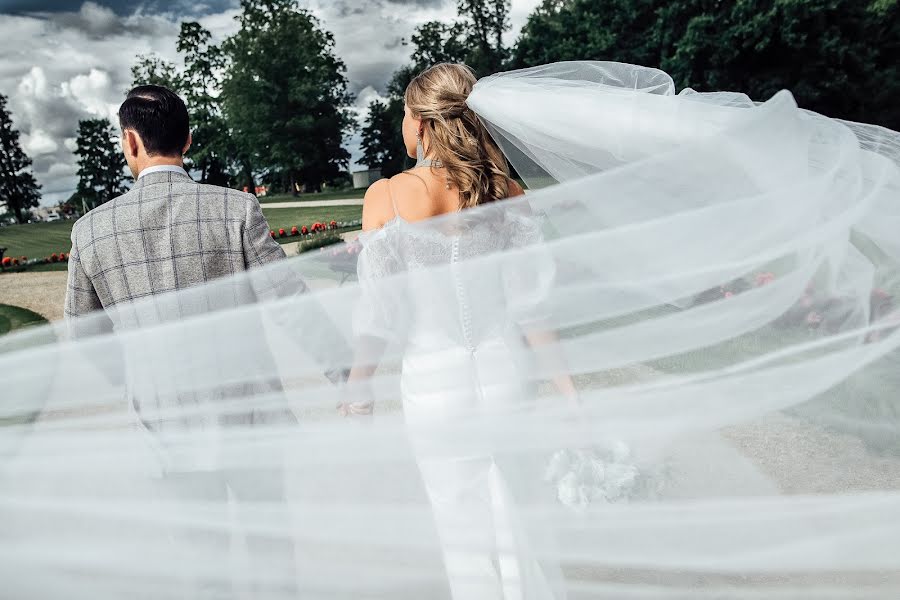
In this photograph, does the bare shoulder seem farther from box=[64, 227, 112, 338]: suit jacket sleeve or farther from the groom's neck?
box=[64, 227, 112, 338]: suit jacket sleeve

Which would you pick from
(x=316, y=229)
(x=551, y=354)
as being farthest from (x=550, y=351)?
(x=316, y=229)

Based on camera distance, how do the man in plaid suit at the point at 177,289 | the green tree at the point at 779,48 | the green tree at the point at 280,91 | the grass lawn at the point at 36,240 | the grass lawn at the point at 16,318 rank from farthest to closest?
the green tree at the point at 280,91 < the green tree at the point at 779,48 < the grass lawn at the point at 36,240 < the grass lawn at the point at 16,318 < the man in plaid suit at the point at 177,289

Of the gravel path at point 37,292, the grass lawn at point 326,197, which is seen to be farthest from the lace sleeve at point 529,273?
the grass lawn at point 326,197

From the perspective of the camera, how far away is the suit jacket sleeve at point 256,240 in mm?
2064

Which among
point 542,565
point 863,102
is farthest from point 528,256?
point 863,102

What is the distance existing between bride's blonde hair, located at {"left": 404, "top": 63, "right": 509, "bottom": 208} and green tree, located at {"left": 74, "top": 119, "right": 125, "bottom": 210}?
60144mm

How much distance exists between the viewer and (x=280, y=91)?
4281 centimetres

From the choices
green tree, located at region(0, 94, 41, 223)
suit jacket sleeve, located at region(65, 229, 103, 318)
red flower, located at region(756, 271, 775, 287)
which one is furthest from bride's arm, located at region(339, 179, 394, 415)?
green tree, located at region(0, 94, 41, 223)

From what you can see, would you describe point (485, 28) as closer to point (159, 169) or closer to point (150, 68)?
point (150, 68)

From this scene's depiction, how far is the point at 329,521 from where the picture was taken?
6.21 ft

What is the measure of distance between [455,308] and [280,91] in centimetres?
4477

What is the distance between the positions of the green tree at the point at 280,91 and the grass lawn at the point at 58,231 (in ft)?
51.6

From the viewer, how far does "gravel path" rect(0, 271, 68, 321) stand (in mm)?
10281

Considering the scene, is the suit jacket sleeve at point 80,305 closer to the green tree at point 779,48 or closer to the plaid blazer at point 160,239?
the plaid blazer at point 160,239
